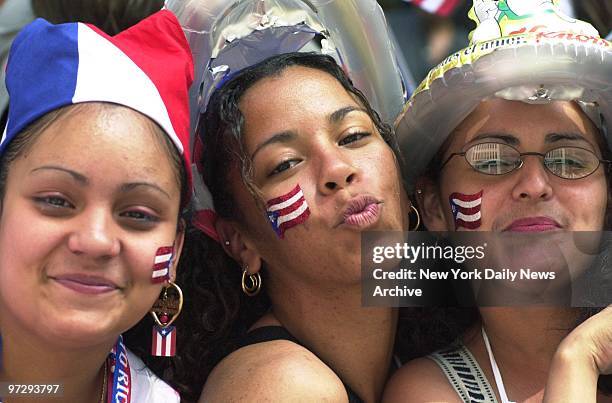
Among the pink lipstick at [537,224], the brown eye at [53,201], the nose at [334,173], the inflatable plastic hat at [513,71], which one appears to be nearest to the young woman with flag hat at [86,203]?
the brown eye at [53,201]

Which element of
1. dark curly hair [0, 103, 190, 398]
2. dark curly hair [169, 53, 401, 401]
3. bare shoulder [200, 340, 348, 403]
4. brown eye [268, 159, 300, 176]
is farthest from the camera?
dark curly hair [169, 53, 401, 401]

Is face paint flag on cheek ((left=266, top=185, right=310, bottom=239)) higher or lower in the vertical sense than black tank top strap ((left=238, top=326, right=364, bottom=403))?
higher

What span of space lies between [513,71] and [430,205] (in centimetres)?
55

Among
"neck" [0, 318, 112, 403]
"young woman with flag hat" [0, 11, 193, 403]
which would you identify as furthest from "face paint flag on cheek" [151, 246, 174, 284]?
"neck" [0, 318, 112, 403]

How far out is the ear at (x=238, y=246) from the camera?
9.24ft

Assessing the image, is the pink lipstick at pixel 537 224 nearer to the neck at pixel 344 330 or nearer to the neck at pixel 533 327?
the neck at pixel 533 327

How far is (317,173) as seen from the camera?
258cm

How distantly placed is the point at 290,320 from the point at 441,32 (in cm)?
172

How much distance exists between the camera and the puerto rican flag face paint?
2643mm

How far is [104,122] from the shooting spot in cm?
221

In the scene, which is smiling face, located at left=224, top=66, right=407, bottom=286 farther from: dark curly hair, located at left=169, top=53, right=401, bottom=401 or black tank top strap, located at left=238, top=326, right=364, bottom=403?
black tank top strap, located at left=238, top=326, right=364, bottom=403

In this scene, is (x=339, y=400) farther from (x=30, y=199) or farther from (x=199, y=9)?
(x=199, y=9)

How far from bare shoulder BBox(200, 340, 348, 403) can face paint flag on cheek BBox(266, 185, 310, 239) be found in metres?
0.37

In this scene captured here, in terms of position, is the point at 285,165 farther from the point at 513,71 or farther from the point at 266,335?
the point at 513,71
